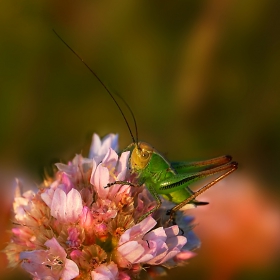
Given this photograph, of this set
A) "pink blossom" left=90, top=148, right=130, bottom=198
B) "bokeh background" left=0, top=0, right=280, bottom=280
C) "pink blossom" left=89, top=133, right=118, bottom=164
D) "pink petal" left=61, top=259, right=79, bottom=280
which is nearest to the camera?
"pink petal" left=61, top=259, right=79, bottom=280

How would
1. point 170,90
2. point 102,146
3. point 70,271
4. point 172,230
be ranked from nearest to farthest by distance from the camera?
point 70,271, point 172,230, point 102,146, point 170,90

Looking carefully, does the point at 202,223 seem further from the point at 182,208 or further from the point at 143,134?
the point at 182,208

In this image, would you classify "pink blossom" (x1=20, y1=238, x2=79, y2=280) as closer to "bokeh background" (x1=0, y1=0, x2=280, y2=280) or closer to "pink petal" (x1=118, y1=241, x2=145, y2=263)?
"pink petal" (x1=118, y1=241, x2=145, y2=263)

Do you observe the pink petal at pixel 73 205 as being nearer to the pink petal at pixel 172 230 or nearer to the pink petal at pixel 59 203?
the pink petal at pixel 59 203

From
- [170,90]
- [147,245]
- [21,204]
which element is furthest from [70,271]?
[170,90]

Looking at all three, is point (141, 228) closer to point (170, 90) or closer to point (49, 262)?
point (49, 262)

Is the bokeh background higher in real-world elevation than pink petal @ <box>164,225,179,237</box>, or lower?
higher

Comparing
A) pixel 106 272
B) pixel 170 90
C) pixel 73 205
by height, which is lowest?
pixel 106 272

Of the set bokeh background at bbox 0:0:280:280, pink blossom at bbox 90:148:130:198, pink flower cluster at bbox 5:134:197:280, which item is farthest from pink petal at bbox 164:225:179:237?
bokeh background at bbox 0:0:280:280
